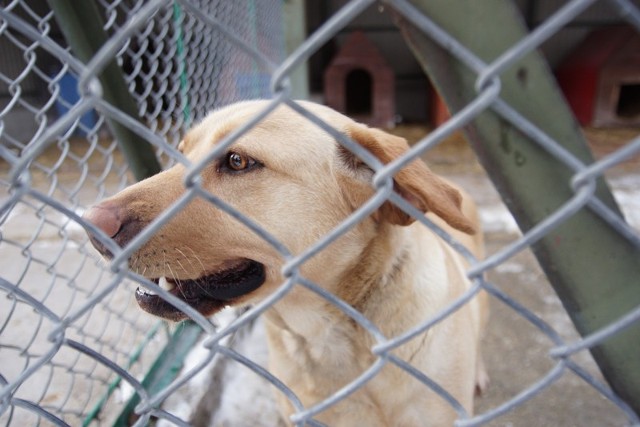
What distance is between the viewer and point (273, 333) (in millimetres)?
1698

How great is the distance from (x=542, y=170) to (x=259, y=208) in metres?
0.83

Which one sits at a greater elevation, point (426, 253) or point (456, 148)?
point (456, 148)

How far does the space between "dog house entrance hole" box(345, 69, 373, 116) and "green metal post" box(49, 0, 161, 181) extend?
754cm

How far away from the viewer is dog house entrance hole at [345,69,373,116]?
30.0 feet

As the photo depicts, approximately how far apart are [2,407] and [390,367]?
1.01 metres

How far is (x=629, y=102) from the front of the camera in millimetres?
7676

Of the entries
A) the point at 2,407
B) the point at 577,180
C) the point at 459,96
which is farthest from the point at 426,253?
the point at 2,407

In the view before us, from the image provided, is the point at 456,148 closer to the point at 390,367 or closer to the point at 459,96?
the point at 390,367

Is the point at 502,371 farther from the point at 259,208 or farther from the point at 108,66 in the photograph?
the point at 108,66

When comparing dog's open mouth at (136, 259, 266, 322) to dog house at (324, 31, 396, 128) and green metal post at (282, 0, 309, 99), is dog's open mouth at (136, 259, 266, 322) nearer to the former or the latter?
green metal post at (282, 0, 309, 99)

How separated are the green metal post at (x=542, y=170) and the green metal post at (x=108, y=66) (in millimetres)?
1326

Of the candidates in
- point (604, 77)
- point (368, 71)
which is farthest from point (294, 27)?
point (604, 77)

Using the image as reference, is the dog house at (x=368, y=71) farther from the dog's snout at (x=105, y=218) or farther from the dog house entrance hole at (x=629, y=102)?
the dog's snout at (x=105, y=218)

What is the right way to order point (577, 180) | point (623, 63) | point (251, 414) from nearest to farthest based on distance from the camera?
point (577, 180), point (251, 414), point (623, 63)
